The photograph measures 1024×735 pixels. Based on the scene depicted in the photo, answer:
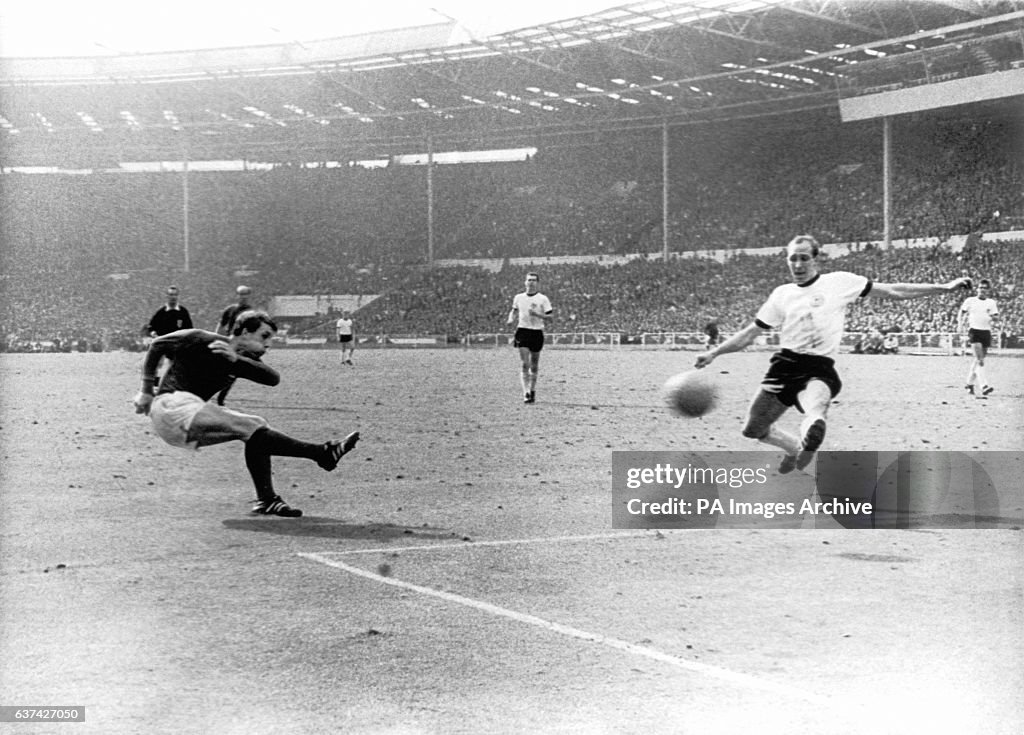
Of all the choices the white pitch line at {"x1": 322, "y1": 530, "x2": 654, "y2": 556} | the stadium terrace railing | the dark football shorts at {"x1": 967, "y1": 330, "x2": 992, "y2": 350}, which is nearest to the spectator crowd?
the stadium terrace railing

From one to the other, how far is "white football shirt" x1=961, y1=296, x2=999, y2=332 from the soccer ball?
33.7 feet

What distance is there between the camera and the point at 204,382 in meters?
6.00

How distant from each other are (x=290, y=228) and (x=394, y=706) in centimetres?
4139

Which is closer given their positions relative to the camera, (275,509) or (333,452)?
(333,452)

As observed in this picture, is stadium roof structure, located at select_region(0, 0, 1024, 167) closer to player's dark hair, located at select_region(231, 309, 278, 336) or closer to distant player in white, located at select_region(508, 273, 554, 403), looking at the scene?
distant player in white, located at select_region(508, 273, 554, 403)

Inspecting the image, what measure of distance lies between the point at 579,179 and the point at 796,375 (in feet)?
83.5

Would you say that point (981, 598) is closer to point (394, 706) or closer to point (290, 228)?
point (394, 706)

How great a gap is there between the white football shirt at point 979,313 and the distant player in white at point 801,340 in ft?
31.3

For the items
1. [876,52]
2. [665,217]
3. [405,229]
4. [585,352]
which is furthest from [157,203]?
[876,52]

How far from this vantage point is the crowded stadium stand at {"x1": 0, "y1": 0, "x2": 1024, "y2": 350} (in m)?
28.0

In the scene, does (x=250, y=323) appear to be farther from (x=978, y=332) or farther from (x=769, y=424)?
(x=978, y=332)

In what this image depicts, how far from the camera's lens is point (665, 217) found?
3472 cm

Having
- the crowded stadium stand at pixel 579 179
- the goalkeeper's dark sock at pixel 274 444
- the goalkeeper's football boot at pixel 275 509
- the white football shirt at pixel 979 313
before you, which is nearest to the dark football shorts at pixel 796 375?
the goalkeeper's dark sock at pixel 274 444

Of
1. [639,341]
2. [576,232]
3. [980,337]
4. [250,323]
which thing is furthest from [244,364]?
[576,232]
